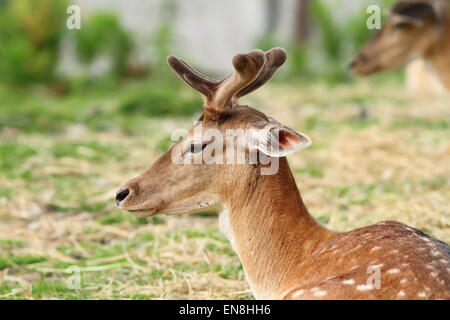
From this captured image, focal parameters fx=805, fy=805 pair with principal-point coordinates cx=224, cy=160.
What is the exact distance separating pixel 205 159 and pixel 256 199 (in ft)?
1.01

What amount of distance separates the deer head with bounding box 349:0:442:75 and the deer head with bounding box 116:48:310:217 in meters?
4.65

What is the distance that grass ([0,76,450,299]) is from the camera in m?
4.95

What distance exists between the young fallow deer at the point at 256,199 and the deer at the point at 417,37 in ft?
14.8

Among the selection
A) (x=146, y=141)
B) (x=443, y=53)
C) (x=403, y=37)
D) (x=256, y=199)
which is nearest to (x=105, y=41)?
(x=146, y=141)

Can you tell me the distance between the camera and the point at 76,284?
4.76 meters

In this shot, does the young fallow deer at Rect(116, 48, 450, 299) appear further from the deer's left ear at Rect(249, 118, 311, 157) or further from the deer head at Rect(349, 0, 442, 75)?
the deer head at Rect(349, 0, 442, 75)

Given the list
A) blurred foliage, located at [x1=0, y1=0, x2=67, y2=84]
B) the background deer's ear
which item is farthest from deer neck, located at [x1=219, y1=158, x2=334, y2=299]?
blurred foliage, located at [x1=0, y1=0, x2=67, y2=84]

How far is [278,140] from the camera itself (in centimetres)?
352

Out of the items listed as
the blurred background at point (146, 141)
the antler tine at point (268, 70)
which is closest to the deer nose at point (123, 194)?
the antler tine at point (268, 70)

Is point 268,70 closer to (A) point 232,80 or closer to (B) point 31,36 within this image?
Answer: (A) point 232,80

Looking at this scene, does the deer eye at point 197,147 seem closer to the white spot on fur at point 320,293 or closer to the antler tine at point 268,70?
the antler tine at point 268,70
